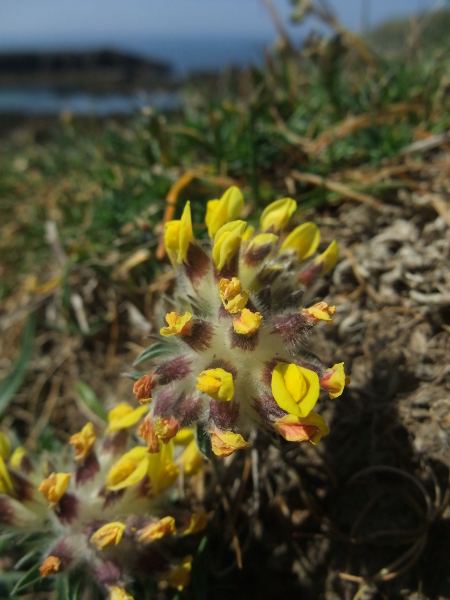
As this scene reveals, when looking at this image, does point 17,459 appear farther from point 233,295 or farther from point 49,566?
point 233,295

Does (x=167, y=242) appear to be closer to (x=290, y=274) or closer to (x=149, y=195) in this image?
(x=290, y=274)

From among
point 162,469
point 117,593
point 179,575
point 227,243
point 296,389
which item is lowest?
point 179,575

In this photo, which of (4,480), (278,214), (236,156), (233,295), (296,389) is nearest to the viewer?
(296,389)

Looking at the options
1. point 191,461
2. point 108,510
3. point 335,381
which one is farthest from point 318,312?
point 108,510

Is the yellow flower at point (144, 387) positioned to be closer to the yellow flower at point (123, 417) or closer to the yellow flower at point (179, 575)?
the yellow flower at point (123, 417)

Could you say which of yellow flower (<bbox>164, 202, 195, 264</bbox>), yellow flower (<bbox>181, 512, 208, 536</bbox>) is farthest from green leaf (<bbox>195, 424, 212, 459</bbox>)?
yellow flower (<bbox>164, 202, 195, 264</bbox>)

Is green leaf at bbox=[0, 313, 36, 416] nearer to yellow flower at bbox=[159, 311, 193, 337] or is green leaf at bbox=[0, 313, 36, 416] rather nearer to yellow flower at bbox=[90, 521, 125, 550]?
yellow flower at bbox=[90, 521, 125, 550]
